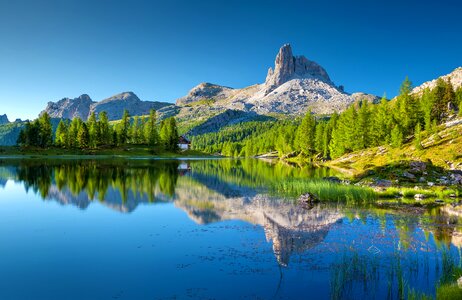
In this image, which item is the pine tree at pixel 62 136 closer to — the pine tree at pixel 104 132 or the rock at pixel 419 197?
the pine tree at pixel 104 132

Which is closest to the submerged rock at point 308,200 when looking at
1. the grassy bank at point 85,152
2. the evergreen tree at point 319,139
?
the evergreen tree at point 319,139

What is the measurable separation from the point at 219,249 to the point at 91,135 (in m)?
140

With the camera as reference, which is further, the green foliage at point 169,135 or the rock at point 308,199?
the green foliage at point 169,135

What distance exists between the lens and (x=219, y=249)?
2308 cm

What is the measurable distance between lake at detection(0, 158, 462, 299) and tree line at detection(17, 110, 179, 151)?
116m

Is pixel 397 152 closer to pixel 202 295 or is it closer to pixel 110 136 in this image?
pixel 202 295

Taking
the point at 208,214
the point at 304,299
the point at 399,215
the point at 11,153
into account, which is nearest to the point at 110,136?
the point at 11,153

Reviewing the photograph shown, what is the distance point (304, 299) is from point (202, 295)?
4.73 metres

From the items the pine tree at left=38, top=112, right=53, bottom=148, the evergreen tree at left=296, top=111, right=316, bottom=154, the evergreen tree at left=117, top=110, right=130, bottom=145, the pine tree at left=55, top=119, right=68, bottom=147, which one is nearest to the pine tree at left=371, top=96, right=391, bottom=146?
the evergreen tree at left=296, top=111, right=316, bottom=154

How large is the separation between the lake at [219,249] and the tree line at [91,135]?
115696mm

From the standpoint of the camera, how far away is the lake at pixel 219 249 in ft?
54.2

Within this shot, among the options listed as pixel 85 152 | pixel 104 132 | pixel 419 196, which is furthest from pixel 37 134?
pixel 419 196

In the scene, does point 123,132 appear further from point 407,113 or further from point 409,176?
point 409,176

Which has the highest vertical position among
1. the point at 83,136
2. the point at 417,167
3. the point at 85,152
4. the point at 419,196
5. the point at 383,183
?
the point at 83,136
